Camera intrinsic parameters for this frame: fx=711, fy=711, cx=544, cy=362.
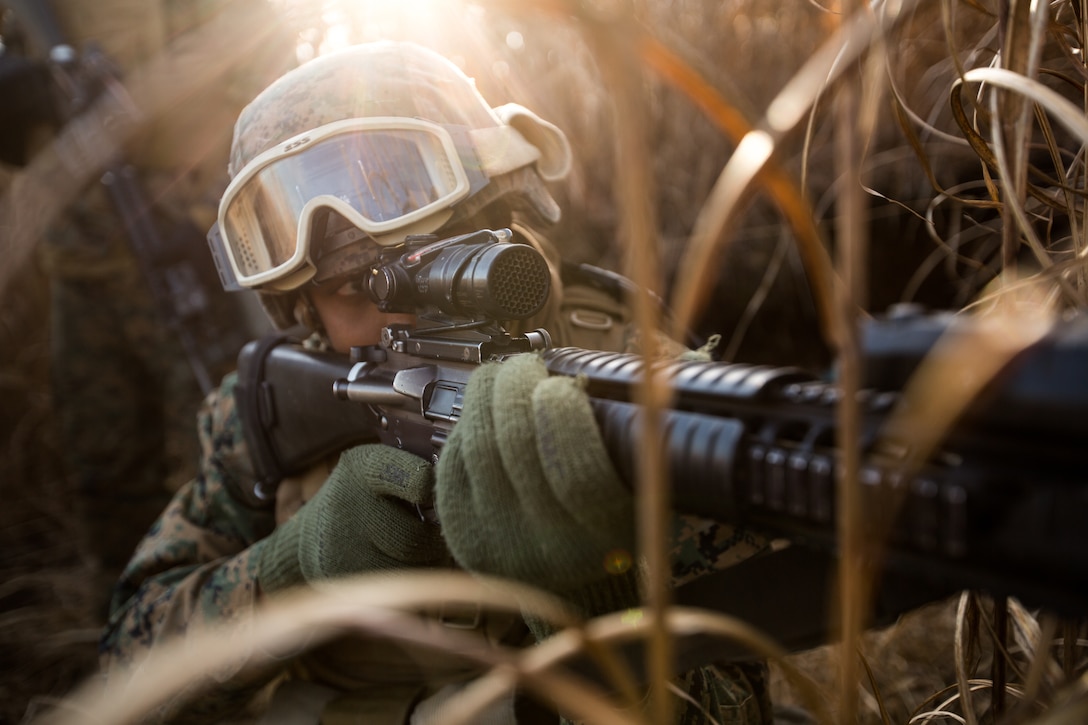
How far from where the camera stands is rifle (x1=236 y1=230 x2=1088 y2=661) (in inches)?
21.1

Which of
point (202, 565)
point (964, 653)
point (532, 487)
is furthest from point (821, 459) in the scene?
point (202, 565)

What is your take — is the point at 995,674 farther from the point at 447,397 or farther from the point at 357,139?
the point at 357,139

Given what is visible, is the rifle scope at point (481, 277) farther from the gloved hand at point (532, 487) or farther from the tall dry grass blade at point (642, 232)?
the tall dry grass blade at point (642, 232)

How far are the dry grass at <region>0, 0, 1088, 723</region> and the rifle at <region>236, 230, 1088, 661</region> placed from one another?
0.09 meters

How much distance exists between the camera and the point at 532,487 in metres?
0.86

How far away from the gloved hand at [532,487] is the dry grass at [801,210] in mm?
252

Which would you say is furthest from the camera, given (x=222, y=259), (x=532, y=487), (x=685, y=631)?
(x=222, y=259)

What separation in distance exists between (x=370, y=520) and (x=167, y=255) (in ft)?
8.41

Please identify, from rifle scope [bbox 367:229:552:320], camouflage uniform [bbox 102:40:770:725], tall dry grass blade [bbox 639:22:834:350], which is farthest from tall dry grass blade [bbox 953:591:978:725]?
rifle scope [bbox 367:229:552:320]

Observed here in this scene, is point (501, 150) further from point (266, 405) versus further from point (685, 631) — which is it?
point (685, 631)

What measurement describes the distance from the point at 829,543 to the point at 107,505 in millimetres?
3707

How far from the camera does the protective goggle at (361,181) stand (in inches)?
60.7

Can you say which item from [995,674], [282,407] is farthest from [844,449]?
[282,407]

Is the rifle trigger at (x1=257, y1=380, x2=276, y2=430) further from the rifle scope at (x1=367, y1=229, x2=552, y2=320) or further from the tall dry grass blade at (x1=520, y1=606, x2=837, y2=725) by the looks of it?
the tall dry grass blade at (x1=520, y1=606, x2=837, y2=725)
